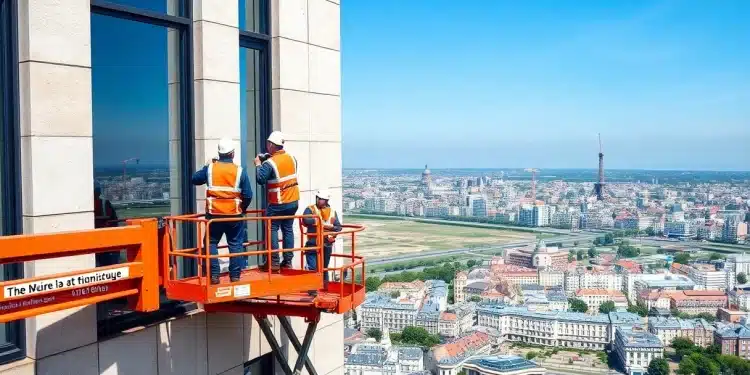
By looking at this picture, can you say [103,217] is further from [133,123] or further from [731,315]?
[731,315]

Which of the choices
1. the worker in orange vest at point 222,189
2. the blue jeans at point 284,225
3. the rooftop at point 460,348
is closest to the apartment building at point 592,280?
the rooftop at point 460,348

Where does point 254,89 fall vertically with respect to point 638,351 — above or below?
above

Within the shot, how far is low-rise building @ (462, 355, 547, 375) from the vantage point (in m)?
71.2

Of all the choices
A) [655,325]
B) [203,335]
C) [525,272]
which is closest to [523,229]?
[525,272]

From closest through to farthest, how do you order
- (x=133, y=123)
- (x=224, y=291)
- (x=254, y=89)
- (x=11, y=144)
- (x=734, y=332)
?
(x=11, y=144), (x=224, y=291), (x=133, y=123), (x=254, y=89), (x=734, y=332)

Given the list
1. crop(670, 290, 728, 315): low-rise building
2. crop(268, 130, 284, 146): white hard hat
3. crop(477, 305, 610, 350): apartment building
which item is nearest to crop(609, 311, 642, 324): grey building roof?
crop(477, 305, 610, 350): apartment building

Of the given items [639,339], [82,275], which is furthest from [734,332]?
[82,275]

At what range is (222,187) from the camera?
5.33 metres

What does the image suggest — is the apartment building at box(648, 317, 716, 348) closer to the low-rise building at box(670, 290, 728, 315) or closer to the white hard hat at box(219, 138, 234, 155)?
the low-rise building at box(670, 290, 728, 315)

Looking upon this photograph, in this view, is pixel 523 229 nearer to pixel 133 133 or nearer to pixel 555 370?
pixel 555 370

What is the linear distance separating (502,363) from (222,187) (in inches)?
2852

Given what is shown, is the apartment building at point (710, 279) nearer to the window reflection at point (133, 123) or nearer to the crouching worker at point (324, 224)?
the crouching worker at point (324, 224)

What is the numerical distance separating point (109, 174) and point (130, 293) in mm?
1207

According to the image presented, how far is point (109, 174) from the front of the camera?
5.55 meters
